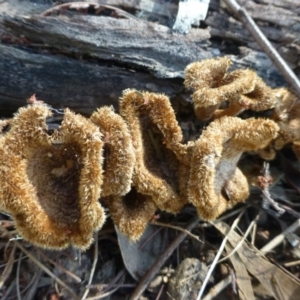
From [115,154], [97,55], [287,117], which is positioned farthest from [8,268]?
[287,117]

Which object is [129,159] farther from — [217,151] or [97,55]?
[97,55]

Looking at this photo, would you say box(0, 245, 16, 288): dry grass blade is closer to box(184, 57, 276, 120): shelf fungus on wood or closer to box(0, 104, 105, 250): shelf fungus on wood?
box(0, 104, 105, 250): shelf fungus on wood

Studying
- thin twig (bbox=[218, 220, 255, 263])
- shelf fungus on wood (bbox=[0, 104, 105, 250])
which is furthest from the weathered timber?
thin twig (bbox=[218, 220, 255, 263])

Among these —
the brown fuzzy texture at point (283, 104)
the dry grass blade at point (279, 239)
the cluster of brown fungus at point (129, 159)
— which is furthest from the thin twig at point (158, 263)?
the brown fuzzy texture at point (283, 104)

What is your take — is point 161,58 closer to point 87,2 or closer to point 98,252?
point 87,2

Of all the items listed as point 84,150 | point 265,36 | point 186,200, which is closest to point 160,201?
point 186,200
